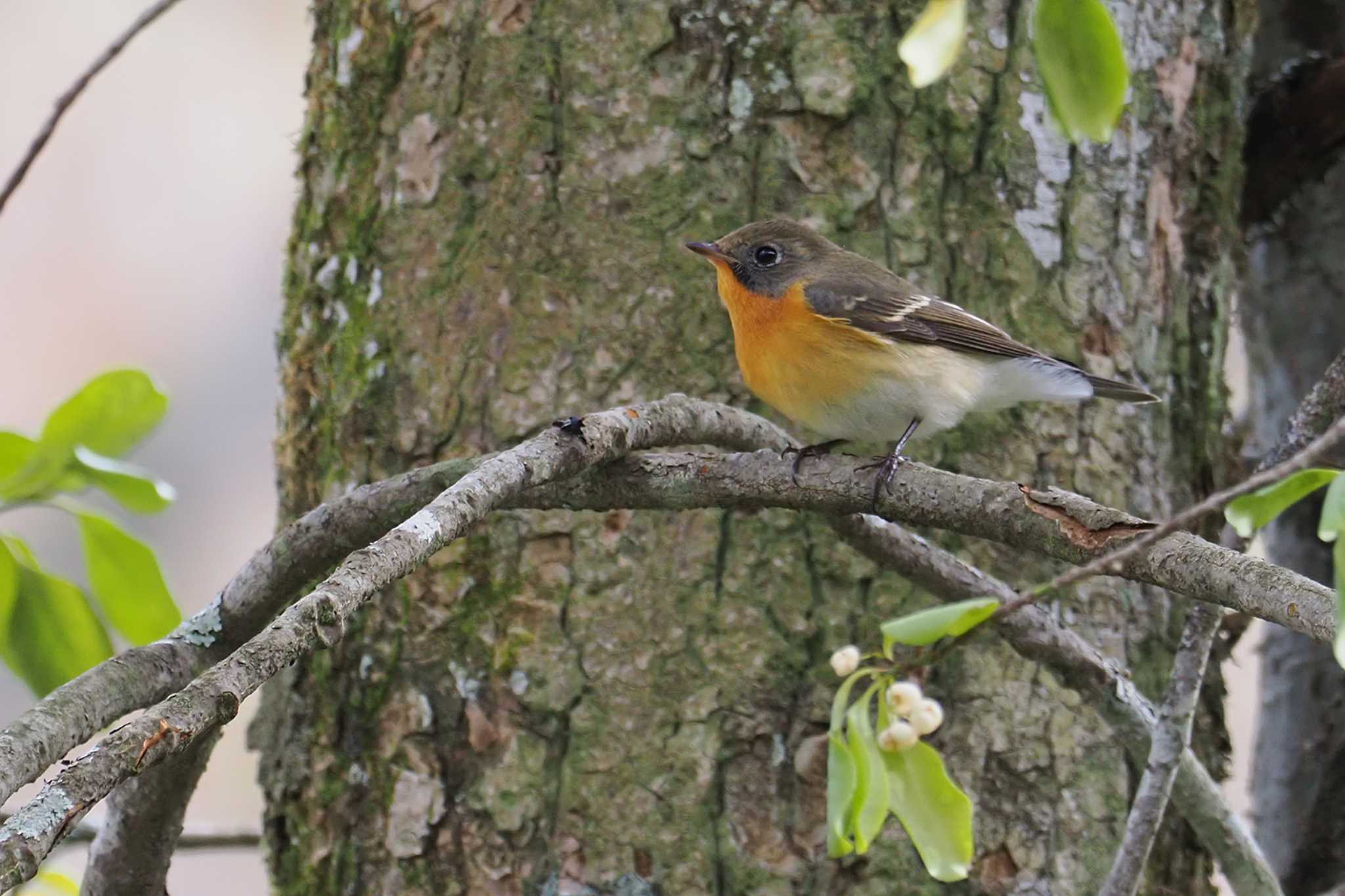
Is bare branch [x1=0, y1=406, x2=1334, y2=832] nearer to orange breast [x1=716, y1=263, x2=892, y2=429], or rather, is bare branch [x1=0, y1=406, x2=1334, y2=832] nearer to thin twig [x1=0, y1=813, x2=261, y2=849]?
orange breast [x1=716, y1=263, x2=892, y2=429]

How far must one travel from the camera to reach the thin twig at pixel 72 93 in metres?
2.07

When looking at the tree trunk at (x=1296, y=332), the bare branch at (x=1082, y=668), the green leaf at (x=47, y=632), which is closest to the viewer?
the green leaf at (x=47, y=632)

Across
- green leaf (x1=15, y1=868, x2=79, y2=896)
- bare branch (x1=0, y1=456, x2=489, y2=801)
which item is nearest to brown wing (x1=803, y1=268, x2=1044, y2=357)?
bare branch (x1=0, y1=456, x2=489, y2=801)

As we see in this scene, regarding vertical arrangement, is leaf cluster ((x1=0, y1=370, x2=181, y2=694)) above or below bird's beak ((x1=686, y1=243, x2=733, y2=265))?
below

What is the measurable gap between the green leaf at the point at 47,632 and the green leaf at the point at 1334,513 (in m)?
2.07

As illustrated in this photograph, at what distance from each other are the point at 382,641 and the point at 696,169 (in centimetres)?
131

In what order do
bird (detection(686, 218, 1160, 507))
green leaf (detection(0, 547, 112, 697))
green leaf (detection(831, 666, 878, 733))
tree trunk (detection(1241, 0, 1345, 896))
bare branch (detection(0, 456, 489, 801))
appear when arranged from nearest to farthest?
green leaf (detection(831, 666, 878, 733))
bare branch (detection(0, 456, 489, 801))
green leaf (detection(0, 547, 112, 697))
bird (detection(686, 218, 1160, 507))
tree trunk (detection(1241, 0, 1345, 896))

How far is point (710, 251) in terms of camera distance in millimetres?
3150

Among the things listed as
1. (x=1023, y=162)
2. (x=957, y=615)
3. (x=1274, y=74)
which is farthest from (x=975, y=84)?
(x=957, y=615)

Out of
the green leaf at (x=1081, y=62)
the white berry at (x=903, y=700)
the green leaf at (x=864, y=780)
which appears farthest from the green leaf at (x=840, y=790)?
the green leaf at (x=1081, y=62)

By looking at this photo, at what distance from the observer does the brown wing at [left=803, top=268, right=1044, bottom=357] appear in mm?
3242

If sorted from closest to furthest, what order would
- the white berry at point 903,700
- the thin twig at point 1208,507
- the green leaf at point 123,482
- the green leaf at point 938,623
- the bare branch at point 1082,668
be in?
the thin twig at point 1208,507 < the green leaf at point 938,623 < the white berry at point 903,700 < the green leaf at point 123,482 < the bare branch at point 1082,668

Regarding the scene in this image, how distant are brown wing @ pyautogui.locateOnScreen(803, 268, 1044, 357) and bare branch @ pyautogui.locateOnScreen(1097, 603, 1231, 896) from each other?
819 millimetres

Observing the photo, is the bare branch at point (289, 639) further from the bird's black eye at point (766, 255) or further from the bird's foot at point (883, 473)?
the bird's black eye at point (766, 255)
